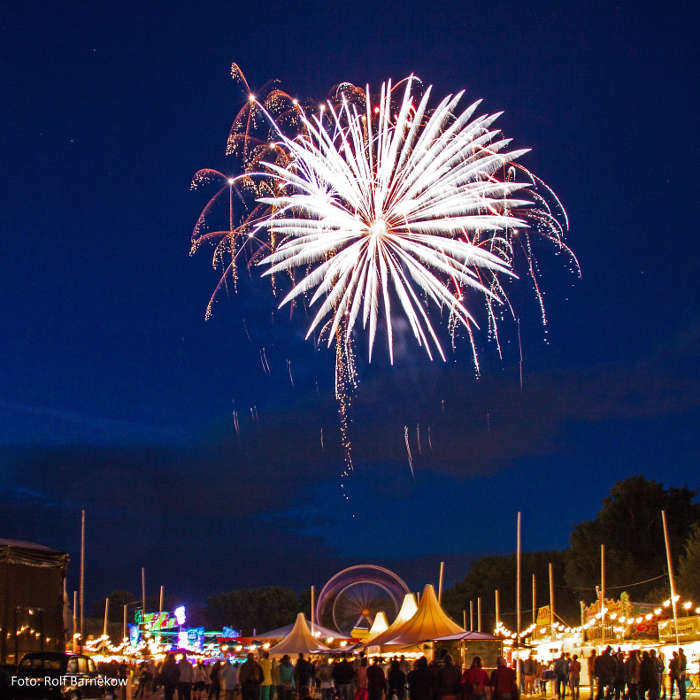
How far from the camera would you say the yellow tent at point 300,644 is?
3425 centimetres

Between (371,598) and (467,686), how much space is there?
43.9 meters

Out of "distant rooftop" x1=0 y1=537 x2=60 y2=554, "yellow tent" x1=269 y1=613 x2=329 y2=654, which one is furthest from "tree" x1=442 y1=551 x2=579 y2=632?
"distant rooftop" x1=0 y1=537 x2=60 y2=554

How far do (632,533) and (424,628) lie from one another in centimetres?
4476

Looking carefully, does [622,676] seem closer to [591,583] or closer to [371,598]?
[371,598]

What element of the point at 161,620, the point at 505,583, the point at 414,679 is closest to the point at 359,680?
the point at 414,679

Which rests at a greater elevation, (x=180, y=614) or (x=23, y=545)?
(x=23, y=545)

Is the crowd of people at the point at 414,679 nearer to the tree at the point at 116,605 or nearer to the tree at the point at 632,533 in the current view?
the tree at the point at 632,533

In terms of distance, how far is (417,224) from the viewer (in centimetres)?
2392

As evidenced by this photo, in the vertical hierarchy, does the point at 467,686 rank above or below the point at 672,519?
below

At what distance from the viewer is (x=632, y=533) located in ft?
234

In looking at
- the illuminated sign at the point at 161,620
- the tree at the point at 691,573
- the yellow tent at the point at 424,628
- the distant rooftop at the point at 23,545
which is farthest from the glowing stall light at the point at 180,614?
the distant rooftop at the point at 23,545

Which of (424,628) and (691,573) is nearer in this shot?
(424,628)

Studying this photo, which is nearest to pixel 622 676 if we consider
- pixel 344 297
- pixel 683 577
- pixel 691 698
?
pixel 691 698

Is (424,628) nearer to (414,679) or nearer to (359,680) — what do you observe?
(359,680)
